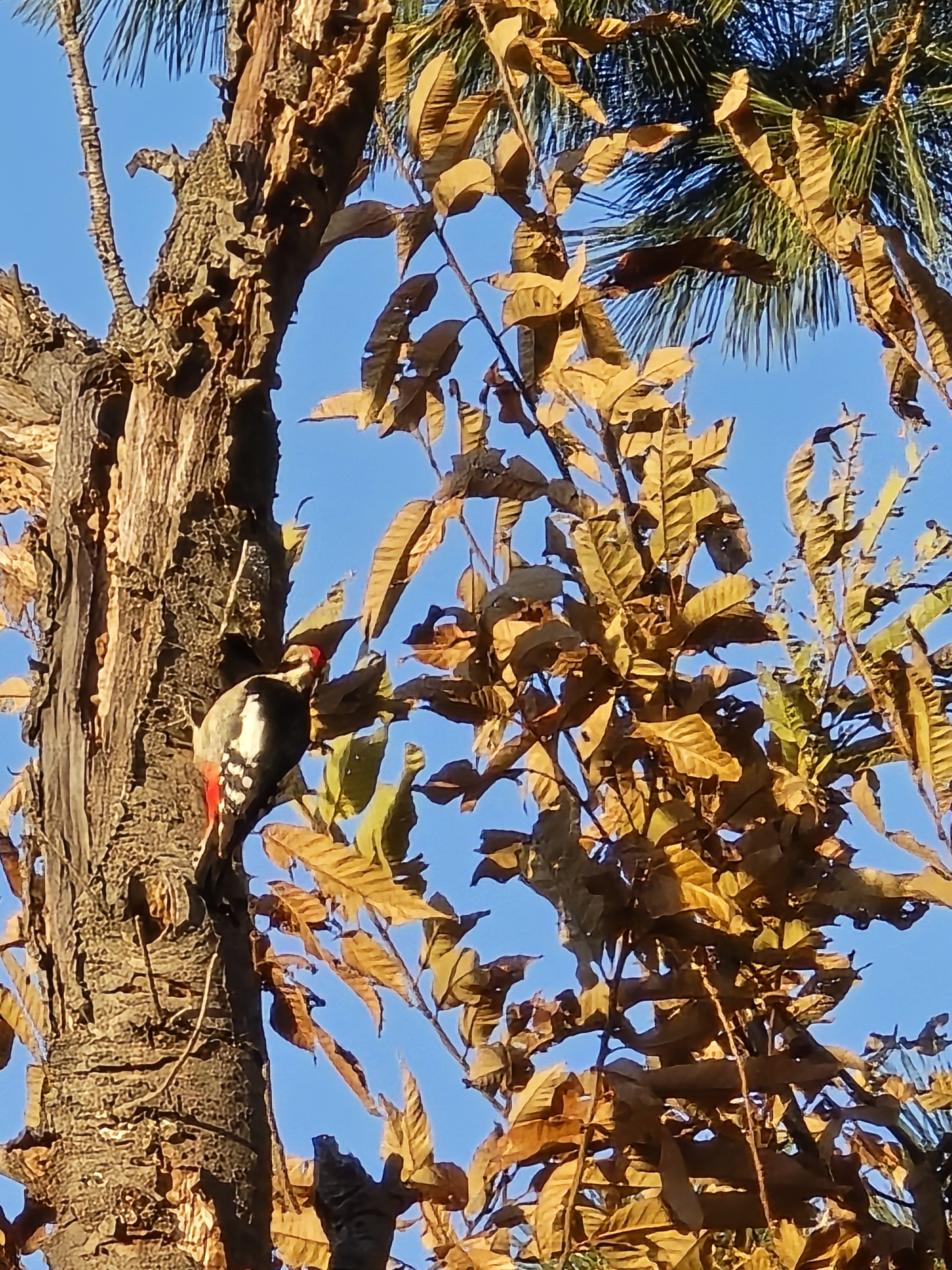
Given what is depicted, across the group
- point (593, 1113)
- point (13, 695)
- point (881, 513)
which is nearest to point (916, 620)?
point (881, 513)

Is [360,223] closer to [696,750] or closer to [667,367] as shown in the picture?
[667,367]

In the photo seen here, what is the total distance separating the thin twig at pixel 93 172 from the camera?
1.36m

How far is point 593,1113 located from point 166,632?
497 mm

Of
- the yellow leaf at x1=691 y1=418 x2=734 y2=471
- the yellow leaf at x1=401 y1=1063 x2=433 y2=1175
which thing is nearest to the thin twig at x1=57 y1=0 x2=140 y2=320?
the yellow leaf at x1=691 y1=418 x2=734 y2=471

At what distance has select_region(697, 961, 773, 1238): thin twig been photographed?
121 cm

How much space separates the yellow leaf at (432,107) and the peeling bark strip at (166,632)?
0.06m

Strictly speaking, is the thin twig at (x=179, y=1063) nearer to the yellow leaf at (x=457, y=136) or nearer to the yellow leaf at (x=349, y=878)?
the yellow leaf at (x=349, y=878)

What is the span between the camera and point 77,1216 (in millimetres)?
1075

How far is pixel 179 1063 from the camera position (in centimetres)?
110

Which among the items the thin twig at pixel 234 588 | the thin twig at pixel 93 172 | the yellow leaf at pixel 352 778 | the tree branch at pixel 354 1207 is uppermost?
the thin twig at pixel 93 172

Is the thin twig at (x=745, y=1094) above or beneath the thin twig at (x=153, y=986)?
beneath

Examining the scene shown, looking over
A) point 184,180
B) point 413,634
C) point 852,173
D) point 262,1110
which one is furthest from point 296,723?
point 852,173

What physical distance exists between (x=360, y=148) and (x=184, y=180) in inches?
9.1

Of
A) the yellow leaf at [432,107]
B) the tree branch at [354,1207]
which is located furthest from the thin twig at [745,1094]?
the yellow leaf at [432,107]
